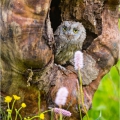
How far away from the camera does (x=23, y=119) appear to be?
3.47m

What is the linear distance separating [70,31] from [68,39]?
121 mm

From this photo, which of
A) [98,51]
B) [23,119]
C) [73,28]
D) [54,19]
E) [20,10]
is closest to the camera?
[20,10]

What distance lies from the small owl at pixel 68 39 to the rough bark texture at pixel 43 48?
149mm

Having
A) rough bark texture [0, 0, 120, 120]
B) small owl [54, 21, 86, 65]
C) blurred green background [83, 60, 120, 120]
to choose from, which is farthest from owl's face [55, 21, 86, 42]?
blurred green background [83, 60, 120, 120]

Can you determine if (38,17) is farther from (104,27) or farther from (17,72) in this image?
(104,27)

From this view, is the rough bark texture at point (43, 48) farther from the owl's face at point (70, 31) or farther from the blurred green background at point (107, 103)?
the blurred green background at point (107, 103)

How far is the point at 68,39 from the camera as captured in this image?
441 centimetres

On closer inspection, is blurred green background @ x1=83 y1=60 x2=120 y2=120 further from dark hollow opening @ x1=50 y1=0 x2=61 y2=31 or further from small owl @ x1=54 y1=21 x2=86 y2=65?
dark hollow opening @ x1=50 y1=0 x2=61 y2=31

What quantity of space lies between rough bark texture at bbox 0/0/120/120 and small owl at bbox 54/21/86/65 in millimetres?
149

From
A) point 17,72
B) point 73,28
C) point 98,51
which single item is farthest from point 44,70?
point 73,28

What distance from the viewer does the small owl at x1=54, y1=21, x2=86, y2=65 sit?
4.05 metres

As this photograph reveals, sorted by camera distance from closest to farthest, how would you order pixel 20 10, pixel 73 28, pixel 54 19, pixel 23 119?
pixel 20 10 → pixel 23 119 → pixel 54 19 → pixel 73 28

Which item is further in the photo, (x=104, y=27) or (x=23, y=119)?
(x=104, y=27)

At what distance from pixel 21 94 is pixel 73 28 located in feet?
3.98
